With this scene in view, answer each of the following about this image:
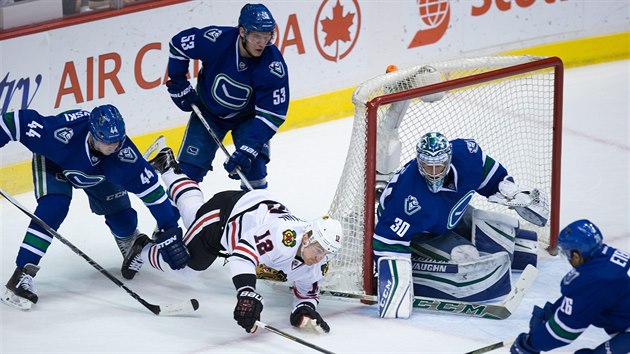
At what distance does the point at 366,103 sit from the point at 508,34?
2.99m

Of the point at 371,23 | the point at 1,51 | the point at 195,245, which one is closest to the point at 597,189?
the point at 371,23

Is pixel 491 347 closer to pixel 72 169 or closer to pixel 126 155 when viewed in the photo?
pixel 126 155

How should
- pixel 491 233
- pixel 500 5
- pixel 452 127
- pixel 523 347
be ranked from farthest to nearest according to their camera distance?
pixel 500 5 → pixel 452 127 → pixel 491 233 → pixel 523 347

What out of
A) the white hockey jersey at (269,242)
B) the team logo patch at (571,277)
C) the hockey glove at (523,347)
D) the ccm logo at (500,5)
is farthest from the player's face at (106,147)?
the ccm logo at (500,5)

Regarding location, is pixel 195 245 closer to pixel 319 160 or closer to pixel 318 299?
pixel 318 299

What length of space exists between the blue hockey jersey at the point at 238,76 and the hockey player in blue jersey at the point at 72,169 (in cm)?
60

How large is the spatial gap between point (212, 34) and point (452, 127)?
1.33 meters

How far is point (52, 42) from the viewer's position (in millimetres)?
6770

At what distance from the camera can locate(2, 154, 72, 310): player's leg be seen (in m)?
5.68

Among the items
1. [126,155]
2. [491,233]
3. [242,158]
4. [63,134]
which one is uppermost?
[63,134]

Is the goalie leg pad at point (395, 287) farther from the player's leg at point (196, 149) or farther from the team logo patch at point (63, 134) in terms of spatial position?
the team logo patch at point (63, 134)

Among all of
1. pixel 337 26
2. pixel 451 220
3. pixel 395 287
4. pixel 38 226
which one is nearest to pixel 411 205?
pixel 451 220

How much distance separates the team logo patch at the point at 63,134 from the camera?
5.53 meters

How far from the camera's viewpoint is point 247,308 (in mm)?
5207
